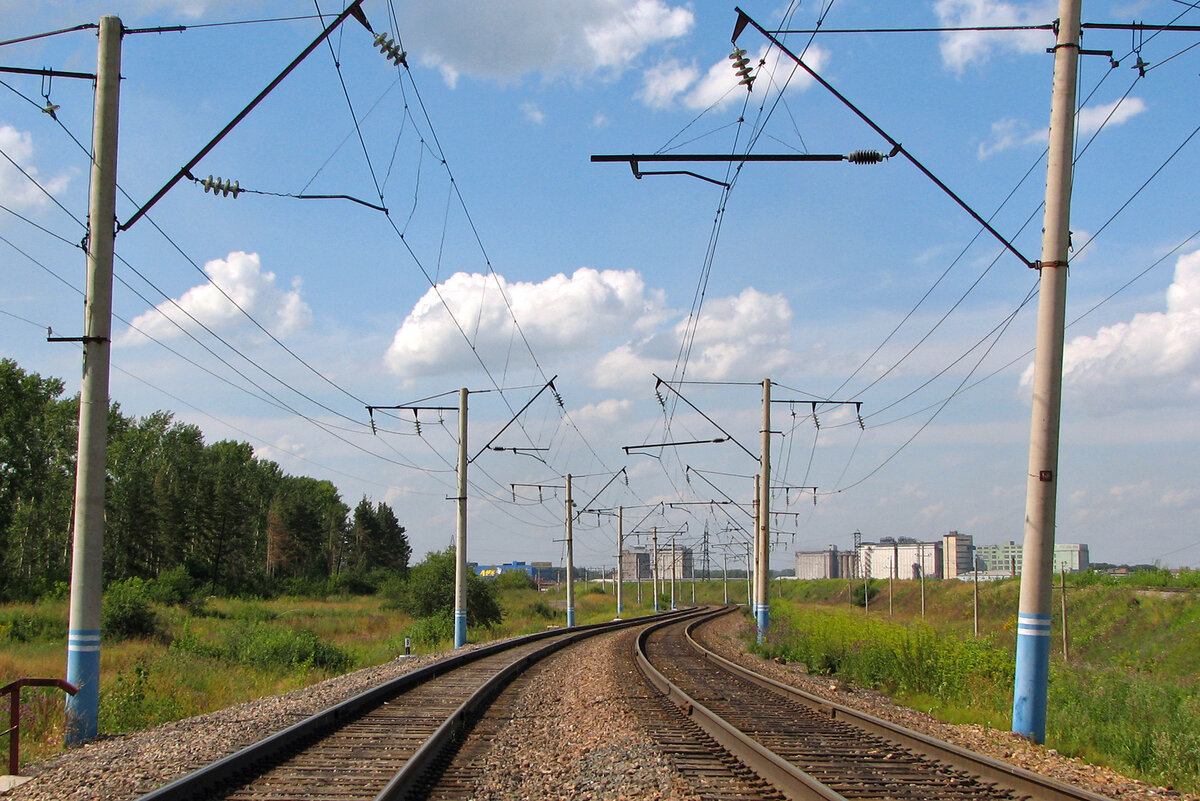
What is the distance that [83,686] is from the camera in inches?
465

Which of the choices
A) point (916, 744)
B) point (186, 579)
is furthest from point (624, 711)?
point (186, 579)

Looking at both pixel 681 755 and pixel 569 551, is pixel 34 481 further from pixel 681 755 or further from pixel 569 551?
pixel 681 755

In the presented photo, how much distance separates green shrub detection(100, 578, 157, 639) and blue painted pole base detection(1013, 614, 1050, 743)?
3885 centimetres

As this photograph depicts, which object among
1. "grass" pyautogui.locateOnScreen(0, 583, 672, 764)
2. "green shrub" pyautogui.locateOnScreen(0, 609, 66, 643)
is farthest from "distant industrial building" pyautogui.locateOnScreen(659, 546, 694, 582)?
"green shrub" pyautogui.locateOnScreen(0, 609, 66, 643)

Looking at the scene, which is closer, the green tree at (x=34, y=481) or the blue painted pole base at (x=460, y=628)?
the blue painted pole base at (x=460, y=628)

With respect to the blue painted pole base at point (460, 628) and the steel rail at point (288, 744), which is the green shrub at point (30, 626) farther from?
the steel rail at point (288, 744)

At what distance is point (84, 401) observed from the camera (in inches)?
496

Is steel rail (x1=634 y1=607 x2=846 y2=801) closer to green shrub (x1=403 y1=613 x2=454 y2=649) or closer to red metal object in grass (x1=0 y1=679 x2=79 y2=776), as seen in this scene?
red metal object in grass (x1=0 y1=679 x2=79 y2=776)

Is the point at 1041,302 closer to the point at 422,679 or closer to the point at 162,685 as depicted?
the point at 422,679

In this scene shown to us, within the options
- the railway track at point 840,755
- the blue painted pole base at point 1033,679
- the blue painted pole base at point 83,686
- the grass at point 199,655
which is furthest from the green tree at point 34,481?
the blue painted pole base at point 1033,679

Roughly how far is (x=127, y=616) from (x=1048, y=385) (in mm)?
41214

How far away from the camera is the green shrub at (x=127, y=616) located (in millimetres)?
41500

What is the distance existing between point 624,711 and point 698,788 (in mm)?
5446

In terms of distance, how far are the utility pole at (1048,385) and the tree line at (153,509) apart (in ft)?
169
